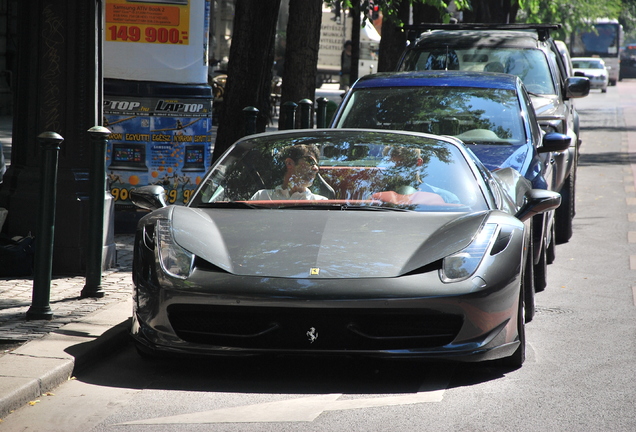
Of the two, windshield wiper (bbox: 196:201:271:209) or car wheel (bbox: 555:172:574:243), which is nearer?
windshield wiper (bbox: 196:201:271:209)

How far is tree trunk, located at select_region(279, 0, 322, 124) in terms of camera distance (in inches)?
506

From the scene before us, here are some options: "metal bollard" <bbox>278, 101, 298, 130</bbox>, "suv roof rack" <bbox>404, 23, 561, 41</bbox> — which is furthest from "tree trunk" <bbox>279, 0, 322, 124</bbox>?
"metal bollard" <bbox>278, 101, 298, 130</bbox>

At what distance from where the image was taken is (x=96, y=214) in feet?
22.1

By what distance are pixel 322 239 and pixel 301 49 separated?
815 cm

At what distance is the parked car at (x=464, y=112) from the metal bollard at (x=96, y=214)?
2.38m

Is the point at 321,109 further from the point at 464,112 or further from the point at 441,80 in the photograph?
the point at 464,112

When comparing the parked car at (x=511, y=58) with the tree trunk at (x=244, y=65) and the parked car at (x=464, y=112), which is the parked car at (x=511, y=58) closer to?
the tree trunk at (x=244, y=65)

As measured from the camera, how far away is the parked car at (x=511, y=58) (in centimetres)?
1128

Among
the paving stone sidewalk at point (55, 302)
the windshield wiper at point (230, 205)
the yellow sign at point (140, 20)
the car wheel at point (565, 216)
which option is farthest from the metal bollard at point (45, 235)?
the car wheel at point (565, 216)

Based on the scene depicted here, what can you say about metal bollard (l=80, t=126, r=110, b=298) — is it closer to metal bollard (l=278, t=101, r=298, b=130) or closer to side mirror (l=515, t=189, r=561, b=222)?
side mirror (l=515, t=189, r=561, b=222)

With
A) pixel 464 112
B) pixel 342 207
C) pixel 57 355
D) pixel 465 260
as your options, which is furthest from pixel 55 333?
pixel 464 112

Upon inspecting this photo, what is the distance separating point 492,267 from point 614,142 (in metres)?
20.1

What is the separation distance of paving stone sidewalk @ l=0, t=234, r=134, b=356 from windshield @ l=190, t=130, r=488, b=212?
3.75 feet

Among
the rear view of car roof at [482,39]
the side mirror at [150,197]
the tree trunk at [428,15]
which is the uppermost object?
the tree trunk at [428,15]
